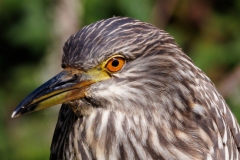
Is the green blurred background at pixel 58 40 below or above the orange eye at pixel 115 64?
below

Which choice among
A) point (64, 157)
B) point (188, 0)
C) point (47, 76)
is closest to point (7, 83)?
point (47, 76)

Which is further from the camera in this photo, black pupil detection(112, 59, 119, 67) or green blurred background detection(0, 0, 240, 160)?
green blurred background detection(0, 0, 240, 160)

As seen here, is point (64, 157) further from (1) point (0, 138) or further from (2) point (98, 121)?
(1) point (0, 138)

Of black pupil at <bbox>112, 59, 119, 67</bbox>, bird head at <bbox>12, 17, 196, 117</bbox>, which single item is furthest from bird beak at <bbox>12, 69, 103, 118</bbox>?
black pupil at <bbox>112, 59, 119, 67</bbox>

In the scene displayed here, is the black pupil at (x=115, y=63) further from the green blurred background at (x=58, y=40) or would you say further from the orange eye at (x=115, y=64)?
the green blurred background at (x=58, y=40)

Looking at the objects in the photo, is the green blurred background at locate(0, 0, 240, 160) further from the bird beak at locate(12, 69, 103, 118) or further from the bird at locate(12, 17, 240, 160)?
the bird beak at locate(12, 69, 103, 118)

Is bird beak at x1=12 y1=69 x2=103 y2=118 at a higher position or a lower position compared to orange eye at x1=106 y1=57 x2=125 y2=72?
lower

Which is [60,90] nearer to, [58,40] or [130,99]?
[130,99]

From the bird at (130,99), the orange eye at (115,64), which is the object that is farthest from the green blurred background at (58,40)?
the orange eye at (115,64)
